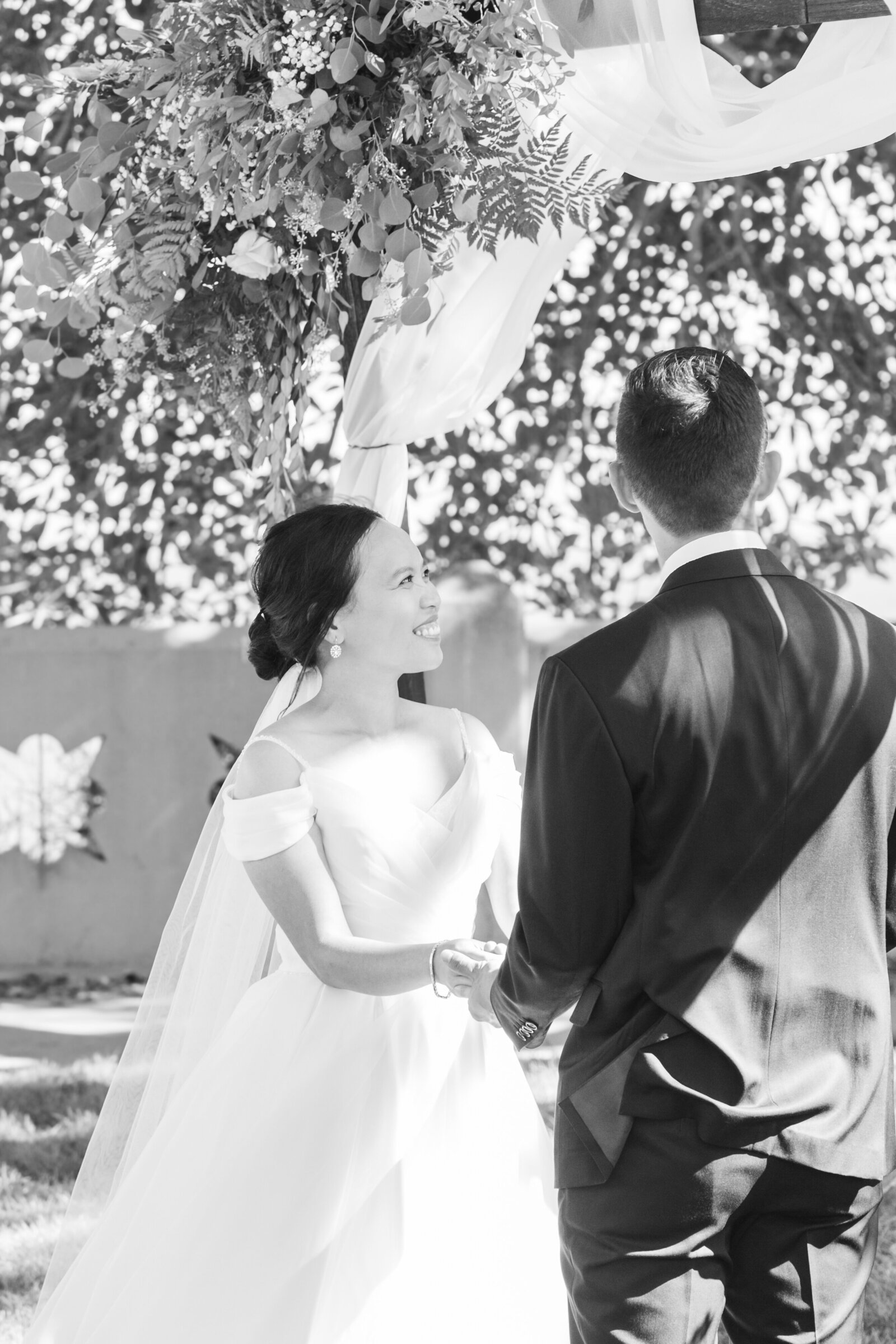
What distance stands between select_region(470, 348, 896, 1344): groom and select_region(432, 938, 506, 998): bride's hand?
0.42 m

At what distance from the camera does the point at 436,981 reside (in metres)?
2.21

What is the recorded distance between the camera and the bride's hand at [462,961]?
6.95 feet

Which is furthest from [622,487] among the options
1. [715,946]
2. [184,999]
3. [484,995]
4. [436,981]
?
[184,999]

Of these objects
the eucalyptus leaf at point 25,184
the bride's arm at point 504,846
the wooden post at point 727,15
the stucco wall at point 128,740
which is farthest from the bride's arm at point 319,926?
the stucco wall at point 128,740

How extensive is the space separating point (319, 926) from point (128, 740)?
177 inches

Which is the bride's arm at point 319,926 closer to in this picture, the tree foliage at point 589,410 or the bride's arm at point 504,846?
the bride's arm at point 504,846

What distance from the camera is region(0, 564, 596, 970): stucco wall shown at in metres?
6.51

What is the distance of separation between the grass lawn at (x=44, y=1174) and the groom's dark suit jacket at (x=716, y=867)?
3.18 ft

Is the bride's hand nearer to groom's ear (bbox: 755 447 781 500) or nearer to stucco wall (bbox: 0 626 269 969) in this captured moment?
groom's ear (bbox: 755 447 781 500)

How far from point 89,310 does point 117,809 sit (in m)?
4.38

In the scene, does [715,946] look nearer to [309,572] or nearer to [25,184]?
[309,572]

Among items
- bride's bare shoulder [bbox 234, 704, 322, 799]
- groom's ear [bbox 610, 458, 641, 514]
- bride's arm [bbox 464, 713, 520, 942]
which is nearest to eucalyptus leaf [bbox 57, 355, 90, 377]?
bride's bare shoulder [bbox 234, 704, 322, 799]

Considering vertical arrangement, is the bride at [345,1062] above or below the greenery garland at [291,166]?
below

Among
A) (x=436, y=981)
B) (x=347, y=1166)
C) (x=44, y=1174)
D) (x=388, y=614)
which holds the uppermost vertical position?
(x=388, y=614)
